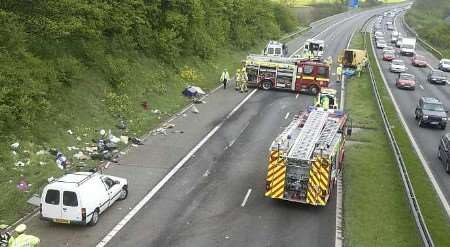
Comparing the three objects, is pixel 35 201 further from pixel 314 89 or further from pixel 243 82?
pixel 314 89

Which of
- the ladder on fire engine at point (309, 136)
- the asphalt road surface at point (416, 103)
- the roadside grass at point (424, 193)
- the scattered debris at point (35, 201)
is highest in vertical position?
the ladder on fire engine at point (309, 136)

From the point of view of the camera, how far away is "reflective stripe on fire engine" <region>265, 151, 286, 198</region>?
2028 cm

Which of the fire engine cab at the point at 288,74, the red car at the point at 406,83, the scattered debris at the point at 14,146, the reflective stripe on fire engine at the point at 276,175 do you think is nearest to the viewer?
the reflective stripe on fire engine at the point at 276,175

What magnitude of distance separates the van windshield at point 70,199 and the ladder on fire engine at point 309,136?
303 inches

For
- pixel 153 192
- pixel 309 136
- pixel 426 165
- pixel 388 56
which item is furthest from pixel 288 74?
pixel 388 56

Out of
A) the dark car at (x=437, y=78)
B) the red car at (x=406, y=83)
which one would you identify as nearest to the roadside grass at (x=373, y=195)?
the red car at (x=406, y=83)

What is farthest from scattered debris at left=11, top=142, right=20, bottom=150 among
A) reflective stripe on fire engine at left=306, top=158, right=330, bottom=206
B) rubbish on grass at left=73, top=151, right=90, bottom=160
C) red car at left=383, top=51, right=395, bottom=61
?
red car at left=383, top=51, right=395, bottom=61

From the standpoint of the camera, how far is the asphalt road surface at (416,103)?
88.0 feet

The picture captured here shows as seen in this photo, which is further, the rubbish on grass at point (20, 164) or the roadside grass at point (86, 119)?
the rubbish on grass at point (20, 164)

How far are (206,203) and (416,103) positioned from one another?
2919 centimetres

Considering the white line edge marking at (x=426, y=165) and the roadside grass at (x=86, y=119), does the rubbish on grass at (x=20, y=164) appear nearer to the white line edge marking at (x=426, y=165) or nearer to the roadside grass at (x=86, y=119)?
the roadside grass at (x=86, y=119)

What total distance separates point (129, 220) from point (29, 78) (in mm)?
9361

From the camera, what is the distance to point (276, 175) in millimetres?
20438

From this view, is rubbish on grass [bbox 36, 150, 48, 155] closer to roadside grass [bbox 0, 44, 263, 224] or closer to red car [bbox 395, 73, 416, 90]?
roadside grass [bbox 0, 44, 263, 224]
